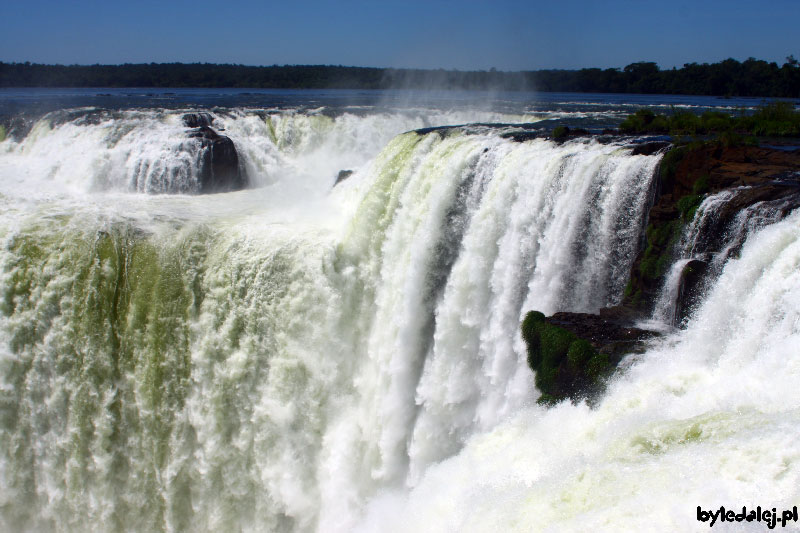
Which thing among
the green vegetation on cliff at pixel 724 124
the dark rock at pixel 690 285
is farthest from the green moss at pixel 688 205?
the green vegetation on cliff at pixel 724 124

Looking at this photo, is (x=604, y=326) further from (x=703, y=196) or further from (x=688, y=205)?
(x=703, y=196)

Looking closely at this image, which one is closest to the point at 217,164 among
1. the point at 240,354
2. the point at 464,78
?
the point at 240,354

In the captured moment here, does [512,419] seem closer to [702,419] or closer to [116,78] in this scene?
[702,419]

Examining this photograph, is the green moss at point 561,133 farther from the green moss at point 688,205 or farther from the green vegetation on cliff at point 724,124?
the green moss at point 688,205

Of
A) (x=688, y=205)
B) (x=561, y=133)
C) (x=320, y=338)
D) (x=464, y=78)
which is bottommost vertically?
(x=320, y=338)

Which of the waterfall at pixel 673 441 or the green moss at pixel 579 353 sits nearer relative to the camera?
the waterfall at pixel 673 441

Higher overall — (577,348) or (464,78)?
(464,78)
